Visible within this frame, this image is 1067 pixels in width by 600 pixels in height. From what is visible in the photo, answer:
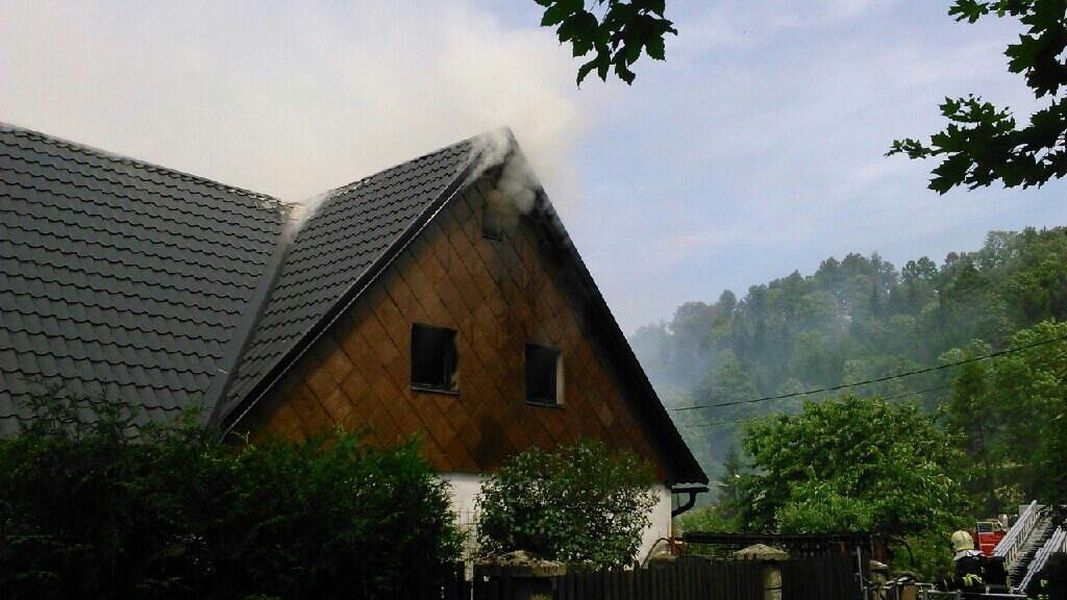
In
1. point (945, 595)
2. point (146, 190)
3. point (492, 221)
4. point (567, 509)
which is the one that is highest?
point (146, 190)

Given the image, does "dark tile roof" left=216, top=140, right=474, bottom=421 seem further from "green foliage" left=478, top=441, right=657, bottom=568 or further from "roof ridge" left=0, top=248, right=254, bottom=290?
"green foliage" left=478, top=441, right=657, bottom=568

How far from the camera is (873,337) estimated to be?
515 ft

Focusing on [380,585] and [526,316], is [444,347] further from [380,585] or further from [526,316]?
[380,585]

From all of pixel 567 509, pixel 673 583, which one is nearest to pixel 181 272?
pixel 567 509

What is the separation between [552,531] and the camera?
10.9 metres

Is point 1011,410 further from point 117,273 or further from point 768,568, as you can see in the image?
point 117,273

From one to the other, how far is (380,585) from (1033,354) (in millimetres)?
58952

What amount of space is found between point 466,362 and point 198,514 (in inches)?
260

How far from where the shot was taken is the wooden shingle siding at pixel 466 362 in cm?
1150

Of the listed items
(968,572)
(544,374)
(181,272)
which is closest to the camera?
(181,272)

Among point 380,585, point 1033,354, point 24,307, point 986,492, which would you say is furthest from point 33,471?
point 986,492

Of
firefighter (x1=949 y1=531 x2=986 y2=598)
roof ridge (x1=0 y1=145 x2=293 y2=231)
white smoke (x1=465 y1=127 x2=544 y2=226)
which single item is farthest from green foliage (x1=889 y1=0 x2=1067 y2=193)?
firefighter (x1=949 y1=531 x2=986 y2=598)

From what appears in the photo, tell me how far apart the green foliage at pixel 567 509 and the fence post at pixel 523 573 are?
263 centimetres

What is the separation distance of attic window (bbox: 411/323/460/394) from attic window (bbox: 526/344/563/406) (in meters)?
1.47
